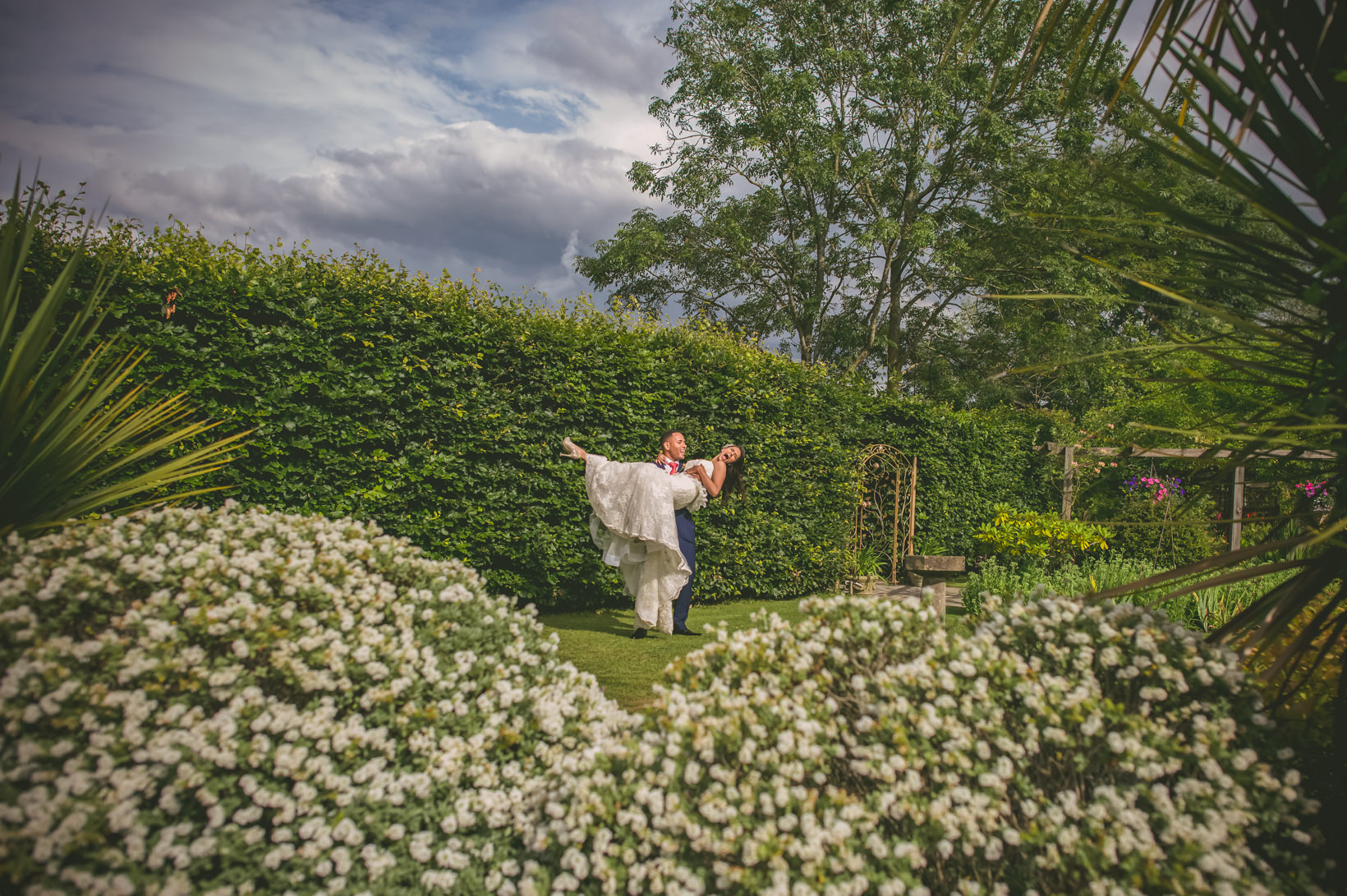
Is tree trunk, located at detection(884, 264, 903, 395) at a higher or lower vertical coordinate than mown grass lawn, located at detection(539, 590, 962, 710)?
higher

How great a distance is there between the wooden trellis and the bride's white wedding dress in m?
4.72

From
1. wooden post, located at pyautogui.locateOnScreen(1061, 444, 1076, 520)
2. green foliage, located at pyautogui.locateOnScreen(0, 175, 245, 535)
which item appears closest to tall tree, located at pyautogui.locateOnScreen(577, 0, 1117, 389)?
wooden post, located at pyautogui.locateOnScreen(1061, 444, 1076, 520)

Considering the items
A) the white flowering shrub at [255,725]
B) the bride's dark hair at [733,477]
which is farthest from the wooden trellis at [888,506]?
the white flowering shrub at [255,725]

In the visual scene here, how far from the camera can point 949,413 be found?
12.4 m

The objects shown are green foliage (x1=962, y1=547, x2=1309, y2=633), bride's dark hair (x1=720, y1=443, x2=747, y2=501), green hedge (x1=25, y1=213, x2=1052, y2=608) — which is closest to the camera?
green hedge (x1=25, y1=213, x2=1052, y2=608)

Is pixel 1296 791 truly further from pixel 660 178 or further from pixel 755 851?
pixel 660 178

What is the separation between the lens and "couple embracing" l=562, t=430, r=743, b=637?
6.38m

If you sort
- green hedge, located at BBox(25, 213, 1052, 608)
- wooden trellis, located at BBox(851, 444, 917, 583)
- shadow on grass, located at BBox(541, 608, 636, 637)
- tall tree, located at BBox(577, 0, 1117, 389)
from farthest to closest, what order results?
tall tree, located at BBox(577, 0, 1117, 389) → wooden trellis, located at BBox(851, 444, 917, 583) → shadow on grass, located at BBox(541, 608, 636, 637) → green hedge, located at BBox(25, 213, 1052, 608)

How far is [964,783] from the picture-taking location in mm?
2039

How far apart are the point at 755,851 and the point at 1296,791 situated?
1.55 m

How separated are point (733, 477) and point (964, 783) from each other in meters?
6.38

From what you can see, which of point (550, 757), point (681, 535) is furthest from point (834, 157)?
point (550, 757)

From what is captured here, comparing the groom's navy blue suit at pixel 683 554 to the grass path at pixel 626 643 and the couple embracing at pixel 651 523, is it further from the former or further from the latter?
the grass path at pixel 626 643

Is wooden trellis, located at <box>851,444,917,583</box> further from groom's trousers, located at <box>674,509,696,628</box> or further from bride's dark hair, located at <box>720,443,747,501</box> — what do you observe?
groom's trousers, located at <box>674,509,696,628</box>
